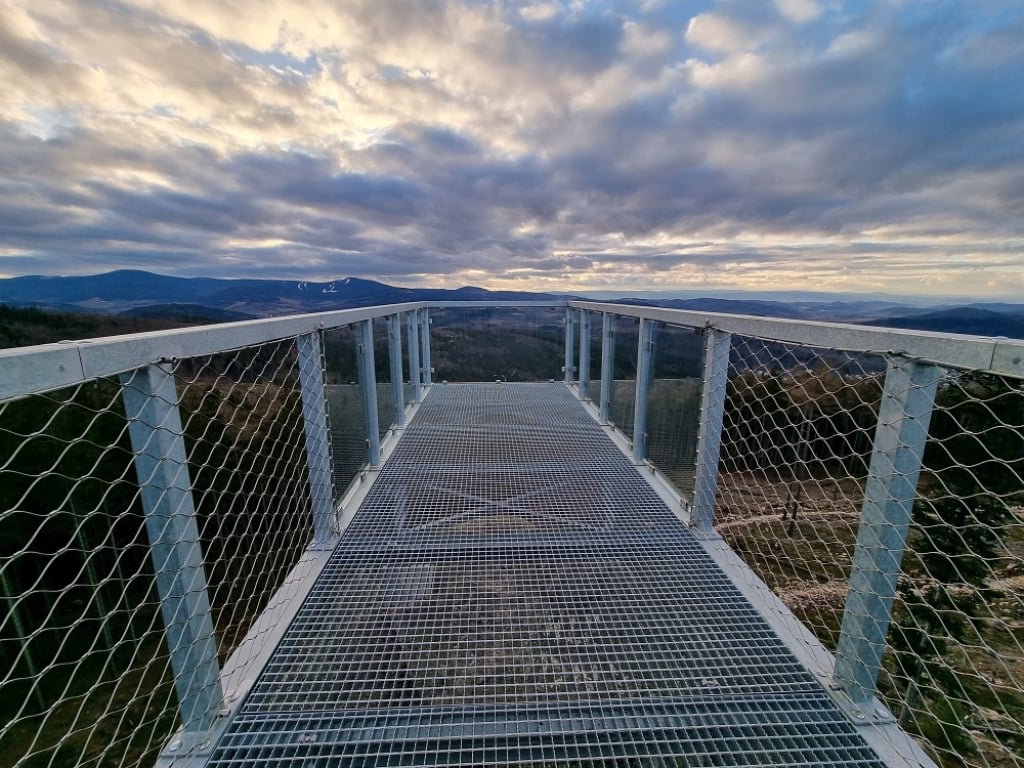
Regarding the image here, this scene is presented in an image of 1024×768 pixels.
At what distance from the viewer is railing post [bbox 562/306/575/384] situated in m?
5.05

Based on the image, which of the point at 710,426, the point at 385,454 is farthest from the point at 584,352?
the point at 710,426

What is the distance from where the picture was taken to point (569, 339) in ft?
16.8

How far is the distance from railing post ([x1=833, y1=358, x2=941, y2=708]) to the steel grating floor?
20cm

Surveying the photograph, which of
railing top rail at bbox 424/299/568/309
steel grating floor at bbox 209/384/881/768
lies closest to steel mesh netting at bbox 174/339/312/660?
steel grating floor at bbox 209/384/881/768

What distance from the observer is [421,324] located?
16.4 feet

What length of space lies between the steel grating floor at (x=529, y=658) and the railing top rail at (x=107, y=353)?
998mm

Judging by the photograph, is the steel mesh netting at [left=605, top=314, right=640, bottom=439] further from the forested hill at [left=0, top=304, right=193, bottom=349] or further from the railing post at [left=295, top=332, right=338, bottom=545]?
the forested hill at [left=0, top=304, right=193, bottom=349]

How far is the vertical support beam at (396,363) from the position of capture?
3590mm

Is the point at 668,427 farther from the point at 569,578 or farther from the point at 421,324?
the point at 421,324

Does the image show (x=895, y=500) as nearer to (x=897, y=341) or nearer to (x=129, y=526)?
(x=897, y=341)

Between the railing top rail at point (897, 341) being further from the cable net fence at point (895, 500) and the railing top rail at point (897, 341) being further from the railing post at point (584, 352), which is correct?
the railing post at point (584, 352)

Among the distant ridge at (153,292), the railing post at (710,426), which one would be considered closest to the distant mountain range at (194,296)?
the distant ridge at (153,292)

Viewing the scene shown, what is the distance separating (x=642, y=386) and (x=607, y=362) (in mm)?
825

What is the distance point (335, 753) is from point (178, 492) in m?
0.80
